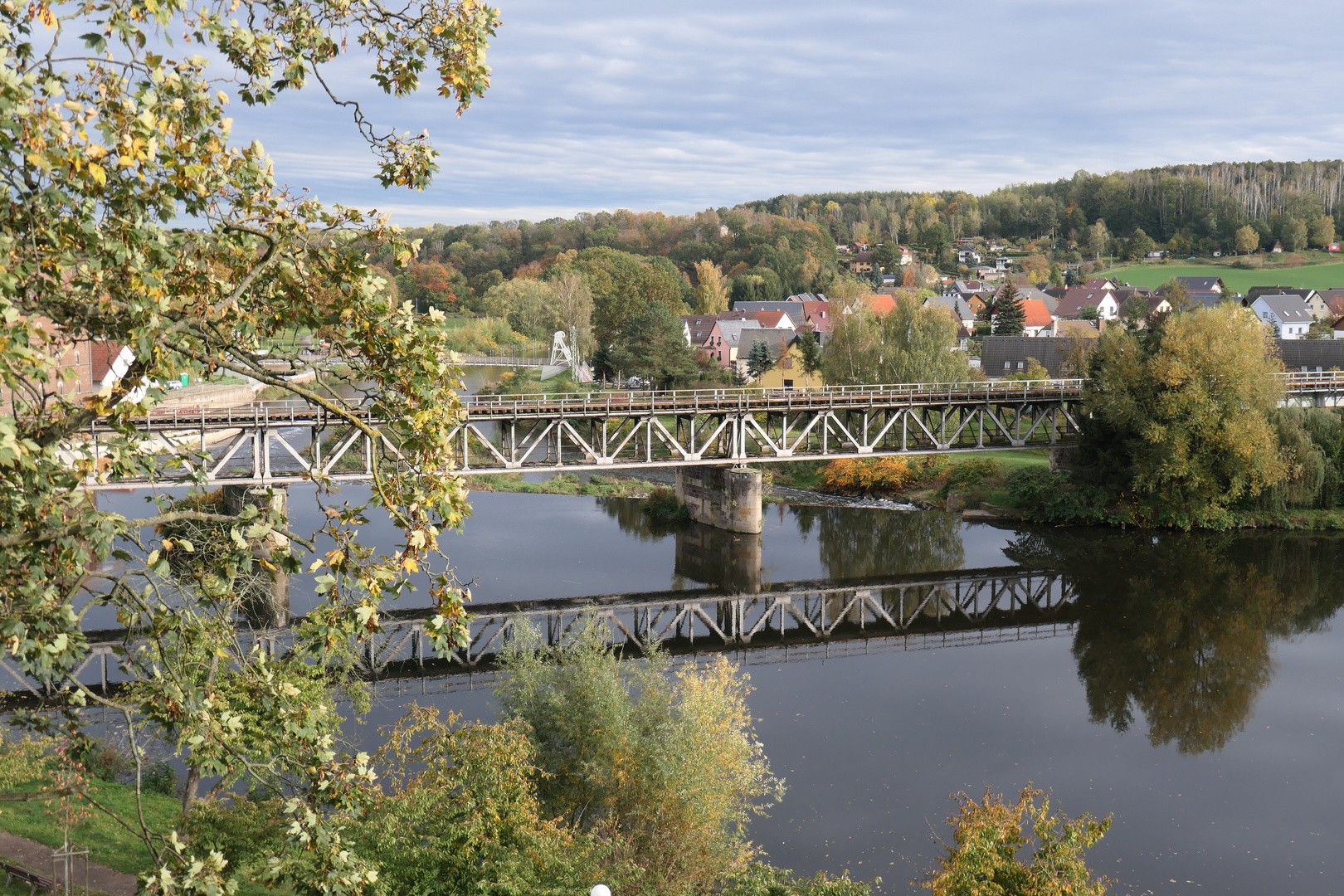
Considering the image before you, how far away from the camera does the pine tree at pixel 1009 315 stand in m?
93.2

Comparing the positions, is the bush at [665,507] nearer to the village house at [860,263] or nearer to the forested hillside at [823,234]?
the forested hillside at [823,234]

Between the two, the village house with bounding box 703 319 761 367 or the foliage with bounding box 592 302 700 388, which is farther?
the village house with bounding box 703 319 761 367

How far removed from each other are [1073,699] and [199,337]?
26158mm

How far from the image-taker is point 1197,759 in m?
24.2

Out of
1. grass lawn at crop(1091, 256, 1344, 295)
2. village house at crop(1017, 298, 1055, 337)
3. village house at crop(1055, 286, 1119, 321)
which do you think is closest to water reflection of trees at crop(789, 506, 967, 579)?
village house at crop(1017, 298, 1055, 337)

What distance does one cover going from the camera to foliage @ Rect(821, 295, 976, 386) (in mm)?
59250

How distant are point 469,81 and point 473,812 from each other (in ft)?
35.9

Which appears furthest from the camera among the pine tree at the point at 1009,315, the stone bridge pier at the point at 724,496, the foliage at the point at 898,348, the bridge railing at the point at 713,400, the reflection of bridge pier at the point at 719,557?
the pine tree at the point at 1009,315

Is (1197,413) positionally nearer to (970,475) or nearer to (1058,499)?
(1058,499)

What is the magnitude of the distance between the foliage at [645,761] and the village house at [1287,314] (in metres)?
102

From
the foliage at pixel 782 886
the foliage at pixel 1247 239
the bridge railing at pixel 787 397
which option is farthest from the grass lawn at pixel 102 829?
the foliage at pixel 1247 239

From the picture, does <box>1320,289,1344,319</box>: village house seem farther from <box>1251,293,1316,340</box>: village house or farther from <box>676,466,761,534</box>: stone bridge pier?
<box>676,466,761,534</box>: stone bridge pier

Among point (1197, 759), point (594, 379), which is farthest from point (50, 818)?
point (594, 379)

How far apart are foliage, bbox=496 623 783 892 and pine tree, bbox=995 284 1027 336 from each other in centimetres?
7931
